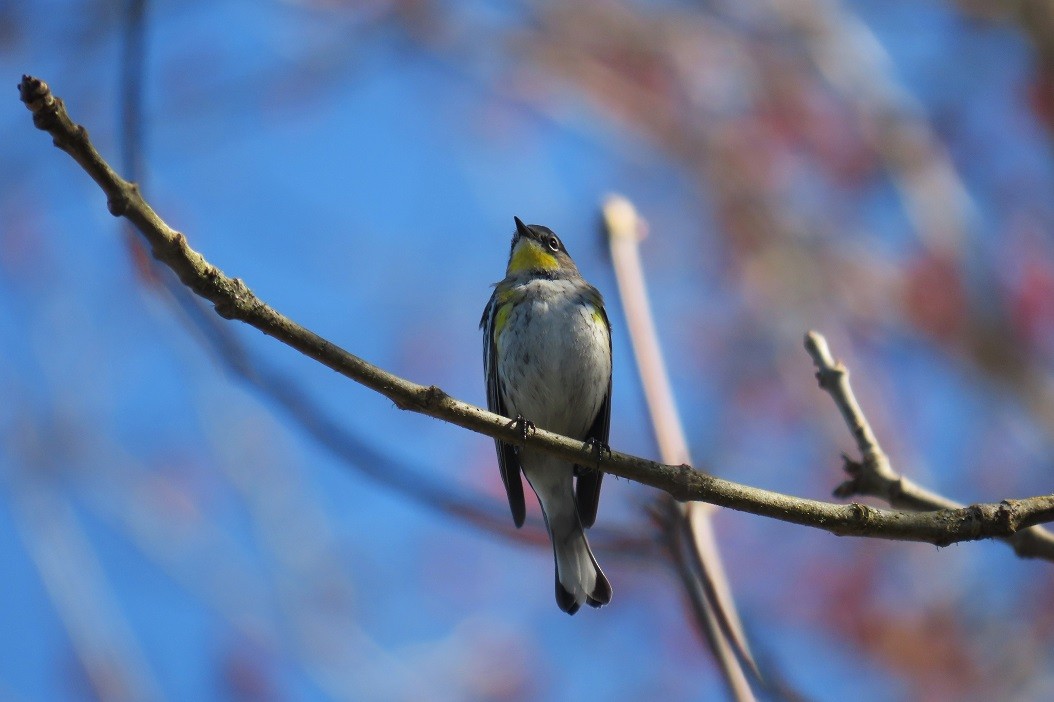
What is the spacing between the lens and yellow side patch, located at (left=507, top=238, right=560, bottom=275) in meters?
6.82

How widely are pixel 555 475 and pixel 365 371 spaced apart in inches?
114

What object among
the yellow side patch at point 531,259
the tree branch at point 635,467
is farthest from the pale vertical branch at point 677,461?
the yellow side patch at point 531,259

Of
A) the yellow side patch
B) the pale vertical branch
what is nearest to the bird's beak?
the yellow side patch

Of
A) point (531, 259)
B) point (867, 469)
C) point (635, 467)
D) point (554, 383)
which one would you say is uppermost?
point (531, 259)

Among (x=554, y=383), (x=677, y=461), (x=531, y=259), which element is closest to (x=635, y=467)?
(x=677, y=461)

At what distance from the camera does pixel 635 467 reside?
11.1ft

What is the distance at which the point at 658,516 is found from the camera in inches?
122

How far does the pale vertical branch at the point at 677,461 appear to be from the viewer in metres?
2.62

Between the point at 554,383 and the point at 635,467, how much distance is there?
8.13 ft

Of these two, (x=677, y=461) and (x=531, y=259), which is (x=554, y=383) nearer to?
(x=531, y=259)

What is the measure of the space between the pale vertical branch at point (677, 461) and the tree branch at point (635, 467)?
13 cm

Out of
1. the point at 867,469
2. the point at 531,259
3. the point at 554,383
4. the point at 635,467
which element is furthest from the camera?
the point at 531,259

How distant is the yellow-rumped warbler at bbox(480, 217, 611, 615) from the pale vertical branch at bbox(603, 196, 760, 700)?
138cm

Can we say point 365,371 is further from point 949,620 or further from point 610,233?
point 949,620
